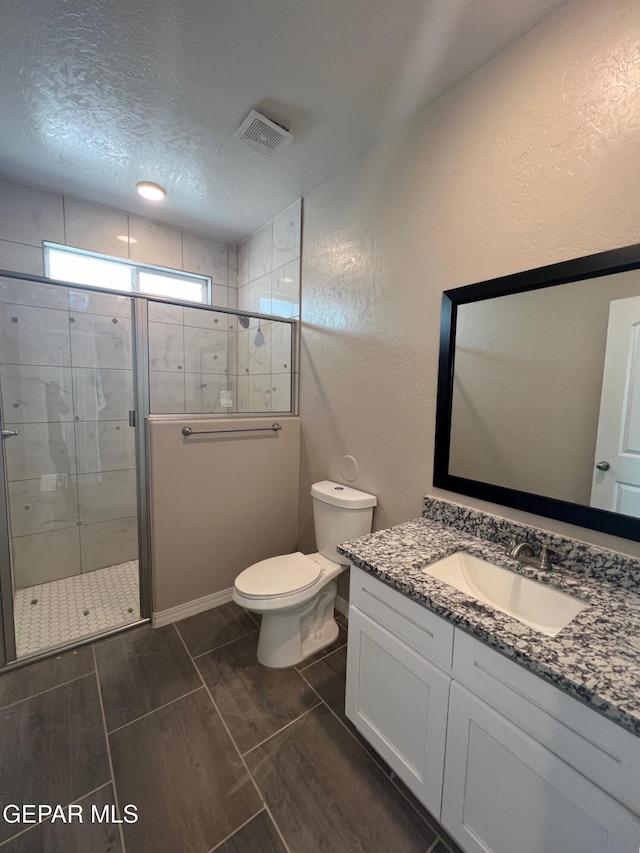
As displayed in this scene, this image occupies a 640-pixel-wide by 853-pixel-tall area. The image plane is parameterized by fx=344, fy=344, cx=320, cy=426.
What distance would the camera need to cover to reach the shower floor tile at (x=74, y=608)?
178cm

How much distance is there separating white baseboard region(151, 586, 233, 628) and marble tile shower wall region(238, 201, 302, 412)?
3.80 feet

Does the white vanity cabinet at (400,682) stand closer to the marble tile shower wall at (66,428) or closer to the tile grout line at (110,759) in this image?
the tile grout line at (110,759)

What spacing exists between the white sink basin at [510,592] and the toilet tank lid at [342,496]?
578mm

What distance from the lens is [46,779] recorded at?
114 centimetres

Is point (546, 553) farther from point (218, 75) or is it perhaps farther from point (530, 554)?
point (218, 75)

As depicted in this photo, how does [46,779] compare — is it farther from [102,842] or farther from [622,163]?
[622,163]

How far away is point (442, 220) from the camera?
56.4 inches

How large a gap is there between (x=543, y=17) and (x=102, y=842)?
285cm

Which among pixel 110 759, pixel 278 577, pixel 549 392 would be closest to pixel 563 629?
pixel 549 392

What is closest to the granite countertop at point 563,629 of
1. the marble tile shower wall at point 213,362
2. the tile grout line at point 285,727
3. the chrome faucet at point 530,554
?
the chrome faucet at point 530,554

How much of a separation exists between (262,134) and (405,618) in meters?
2.12

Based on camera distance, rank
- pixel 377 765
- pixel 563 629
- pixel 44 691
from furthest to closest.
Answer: pixel 44 691, pixel 377 765, pixel 563 629

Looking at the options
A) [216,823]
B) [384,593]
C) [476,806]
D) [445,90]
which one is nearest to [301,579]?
[384,593]

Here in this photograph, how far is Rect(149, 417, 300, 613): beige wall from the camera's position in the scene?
1871 mm
